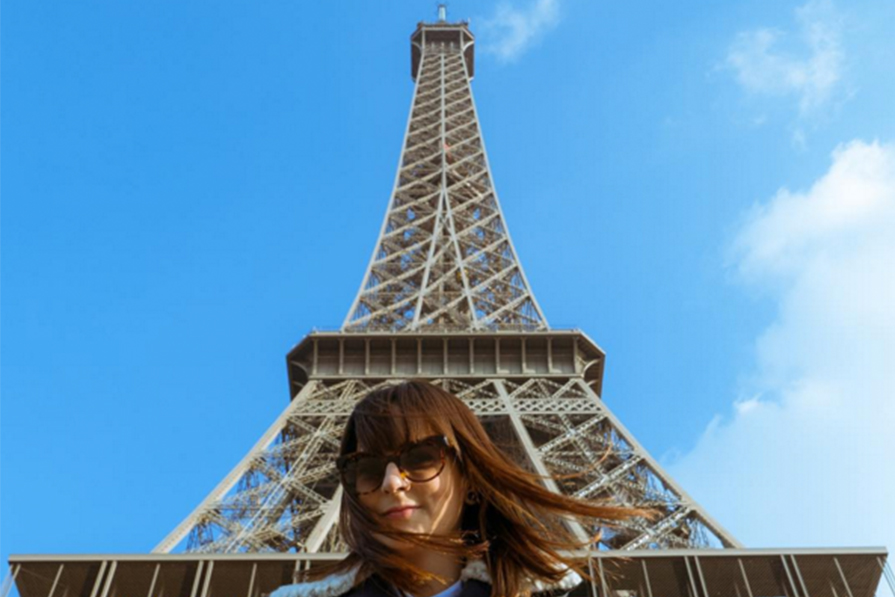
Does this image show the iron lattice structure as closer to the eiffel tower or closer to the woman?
the eiffel tower

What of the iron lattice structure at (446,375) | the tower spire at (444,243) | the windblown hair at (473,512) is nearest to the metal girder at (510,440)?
the iron lattice structure at (446,375)

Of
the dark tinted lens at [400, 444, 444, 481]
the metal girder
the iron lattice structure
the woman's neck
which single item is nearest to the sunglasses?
the dark tinted lens at [400, 444, 444, 481]

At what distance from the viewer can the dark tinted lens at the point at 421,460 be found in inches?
126

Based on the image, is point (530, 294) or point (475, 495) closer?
point (475, 495)

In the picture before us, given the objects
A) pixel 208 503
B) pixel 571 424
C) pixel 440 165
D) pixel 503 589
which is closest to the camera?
pixel 503 589

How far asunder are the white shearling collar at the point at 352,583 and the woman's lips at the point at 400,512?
0.20m

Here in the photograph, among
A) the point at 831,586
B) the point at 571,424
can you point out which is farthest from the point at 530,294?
the point at 831,586

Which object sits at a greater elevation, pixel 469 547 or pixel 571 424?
pixel 571 424

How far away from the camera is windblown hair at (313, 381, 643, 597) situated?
10.00ft

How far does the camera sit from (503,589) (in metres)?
2.98

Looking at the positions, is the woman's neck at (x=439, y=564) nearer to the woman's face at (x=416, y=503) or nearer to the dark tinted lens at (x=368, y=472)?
the woman's face at (x=416, y=503)

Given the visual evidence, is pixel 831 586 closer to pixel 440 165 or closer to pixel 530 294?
pixel 530 294

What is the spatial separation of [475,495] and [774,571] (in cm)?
1575

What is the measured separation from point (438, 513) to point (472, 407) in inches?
999
